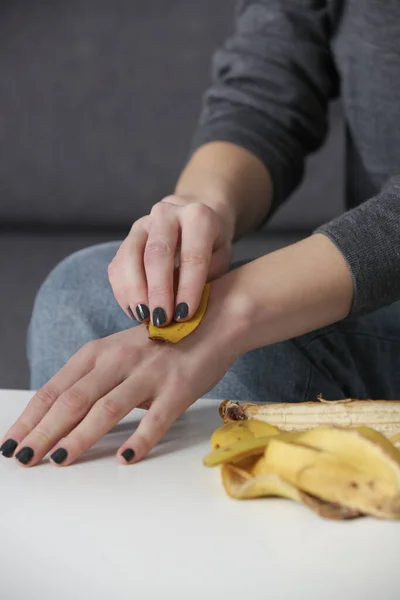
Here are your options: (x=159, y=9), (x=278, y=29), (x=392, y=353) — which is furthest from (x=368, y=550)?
(x=159, y=9)

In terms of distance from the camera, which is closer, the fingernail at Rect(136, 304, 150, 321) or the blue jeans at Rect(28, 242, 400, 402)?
the fingernail at Rect(136, 304, 150, 321)

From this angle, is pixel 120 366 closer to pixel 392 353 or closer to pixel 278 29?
pixel 392 353

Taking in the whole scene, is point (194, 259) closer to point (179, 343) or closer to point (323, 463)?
point (179, 343)

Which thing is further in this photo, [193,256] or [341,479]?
[193,256]

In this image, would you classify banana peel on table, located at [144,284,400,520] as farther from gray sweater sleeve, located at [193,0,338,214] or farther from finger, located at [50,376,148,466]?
gray sweater sleeve, located at [193,0,338,214]

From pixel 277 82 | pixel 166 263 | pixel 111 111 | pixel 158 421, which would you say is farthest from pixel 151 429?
pixel 111 111

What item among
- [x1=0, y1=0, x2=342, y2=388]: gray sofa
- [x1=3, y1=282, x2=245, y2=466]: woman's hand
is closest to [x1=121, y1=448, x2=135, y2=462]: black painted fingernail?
A: [x1=3, y1=282, x2=245, y2=466]: woman's hand
